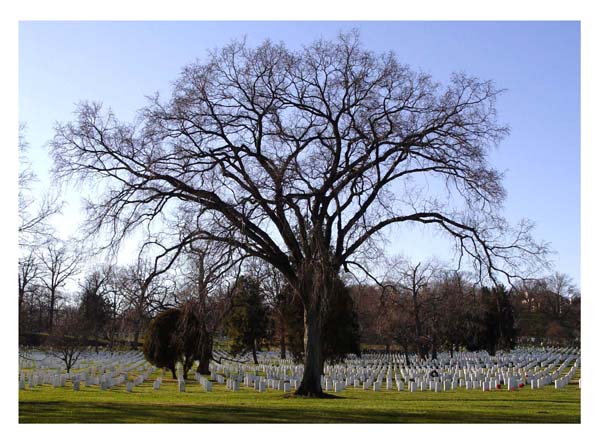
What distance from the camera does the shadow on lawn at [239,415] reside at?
45.1 ft

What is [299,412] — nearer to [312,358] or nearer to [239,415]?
[239,415]

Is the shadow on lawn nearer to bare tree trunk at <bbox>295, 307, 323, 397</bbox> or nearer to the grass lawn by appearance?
the grass lawn

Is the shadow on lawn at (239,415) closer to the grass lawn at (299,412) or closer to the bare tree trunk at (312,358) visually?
the grass lawn at (299,412)

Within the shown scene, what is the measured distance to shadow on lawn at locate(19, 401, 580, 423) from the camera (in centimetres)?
1376

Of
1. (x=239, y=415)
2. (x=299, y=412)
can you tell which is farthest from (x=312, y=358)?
(x=239, y=415)

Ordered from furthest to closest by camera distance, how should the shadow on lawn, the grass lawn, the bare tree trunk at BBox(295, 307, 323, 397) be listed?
the bare tree trunk at BBox(295, 307, 323, 397) < the grass lawn < the shadow on lawn

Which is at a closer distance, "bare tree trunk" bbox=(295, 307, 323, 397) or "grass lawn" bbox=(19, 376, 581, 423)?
"grass lawn" bbox=(19, 376, 581, 423)

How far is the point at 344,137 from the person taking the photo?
64.9 ft

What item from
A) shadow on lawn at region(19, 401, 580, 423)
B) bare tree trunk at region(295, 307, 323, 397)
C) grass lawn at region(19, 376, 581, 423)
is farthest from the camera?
bare tree trunk at region(295, 307, 323, 397)

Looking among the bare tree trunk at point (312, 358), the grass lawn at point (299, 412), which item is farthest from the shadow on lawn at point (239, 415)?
the bare tree trunk at point (312, 358)

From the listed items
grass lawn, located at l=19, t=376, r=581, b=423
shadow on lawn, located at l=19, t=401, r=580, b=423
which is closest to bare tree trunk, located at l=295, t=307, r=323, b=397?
grass lawn, located at l=19, t=376, r=581, b=423

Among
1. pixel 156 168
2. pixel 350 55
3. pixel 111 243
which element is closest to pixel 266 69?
pixel 350 55

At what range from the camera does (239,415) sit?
14664 millimetres
